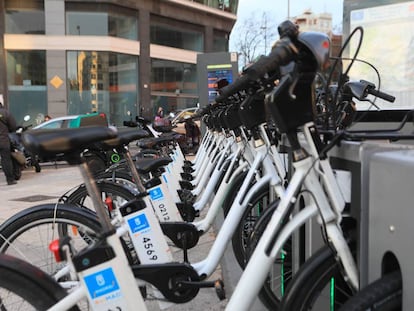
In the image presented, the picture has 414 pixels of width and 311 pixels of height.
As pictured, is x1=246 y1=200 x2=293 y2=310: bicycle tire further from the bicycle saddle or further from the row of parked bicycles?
the bicycle saddle

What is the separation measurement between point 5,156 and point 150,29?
20.7 m

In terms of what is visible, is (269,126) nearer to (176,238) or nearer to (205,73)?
(176,238)

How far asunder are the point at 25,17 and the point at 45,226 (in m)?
26.4

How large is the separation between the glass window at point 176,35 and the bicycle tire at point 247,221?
2725 cm

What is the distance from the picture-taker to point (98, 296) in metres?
1.85

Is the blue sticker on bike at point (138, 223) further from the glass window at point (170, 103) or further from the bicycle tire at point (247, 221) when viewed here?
the glass window at point (170, 103)

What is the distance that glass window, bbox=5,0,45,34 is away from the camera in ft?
84.6

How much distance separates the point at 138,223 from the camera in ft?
8.84

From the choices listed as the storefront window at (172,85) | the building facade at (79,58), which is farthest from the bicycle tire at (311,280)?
the storefront window at (172,85)

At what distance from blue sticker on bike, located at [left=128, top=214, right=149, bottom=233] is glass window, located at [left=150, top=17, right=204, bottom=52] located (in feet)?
90.8

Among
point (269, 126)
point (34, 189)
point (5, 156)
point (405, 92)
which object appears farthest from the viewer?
point (5, 156)

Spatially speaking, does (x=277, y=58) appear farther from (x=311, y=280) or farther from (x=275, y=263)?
(x=275, y=263)

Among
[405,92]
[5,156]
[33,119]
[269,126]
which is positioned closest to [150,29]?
[33,119]

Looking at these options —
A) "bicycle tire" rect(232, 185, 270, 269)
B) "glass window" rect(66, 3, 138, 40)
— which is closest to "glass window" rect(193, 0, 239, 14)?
"glass window" rect(66, 3, 138, 40)
